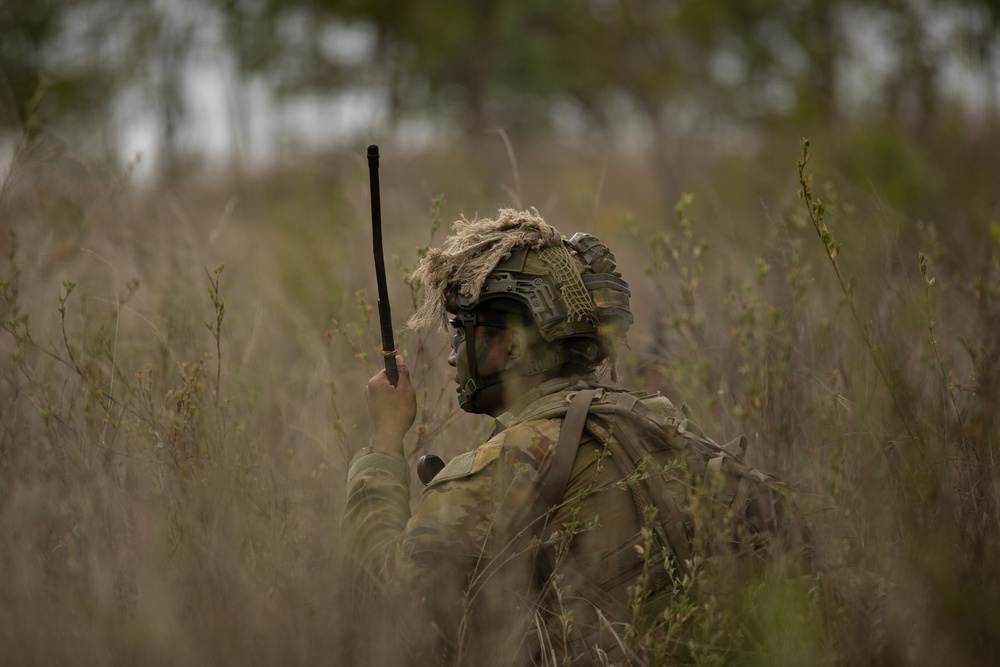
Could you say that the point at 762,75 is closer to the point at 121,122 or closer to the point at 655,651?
the point at 121,122

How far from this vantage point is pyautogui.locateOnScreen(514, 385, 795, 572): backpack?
2.63 m

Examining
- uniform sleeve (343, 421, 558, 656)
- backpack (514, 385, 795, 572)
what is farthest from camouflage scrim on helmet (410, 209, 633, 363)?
uniform sleeve (343, 421, 558, 656)

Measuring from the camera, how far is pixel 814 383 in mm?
3721

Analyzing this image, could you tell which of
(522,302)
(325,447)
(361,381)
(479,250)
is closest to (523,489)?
(522,302)

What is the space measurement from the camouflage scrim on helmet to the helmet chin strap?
→ 54mm

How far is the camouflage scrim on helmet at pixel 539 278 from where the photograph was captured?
2838mm

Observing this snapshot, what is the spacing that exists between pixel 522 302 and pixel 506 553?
0.68 m

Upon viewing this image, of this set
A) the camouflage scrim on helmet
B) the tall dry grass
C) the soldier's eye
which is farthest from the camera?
the soldier's eye

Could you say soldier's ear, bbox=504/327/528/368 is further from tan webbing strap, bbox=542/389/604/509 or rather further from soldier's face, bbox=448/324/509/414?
tan webbing strap, bbox=542/389/604/509

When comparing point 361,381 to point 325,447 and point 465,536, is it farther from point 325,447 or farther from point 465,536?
point 465,536

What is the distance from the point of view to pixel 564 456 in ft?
8.63

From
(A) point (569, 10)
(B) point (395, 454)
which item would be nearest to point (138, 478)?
(B) point (395, 454)

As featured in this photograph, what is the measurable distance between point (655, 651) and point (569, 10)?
1402 cm

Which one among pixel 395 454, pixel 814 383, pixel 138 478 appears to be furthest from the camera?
pixel 814 383
